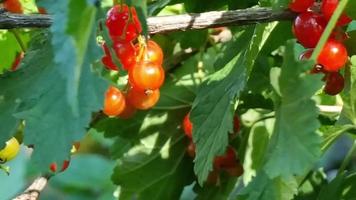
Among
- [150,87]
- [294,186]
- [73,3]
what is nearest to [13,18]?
[150,87]

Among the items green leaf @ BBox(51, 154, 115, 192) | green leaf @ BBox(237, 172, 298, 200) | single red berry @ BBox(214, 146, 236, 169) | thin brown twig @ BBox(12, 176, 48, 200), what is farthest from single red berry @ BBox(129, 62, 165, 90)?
green leaf @ BBox(51, 154, 115, 192)

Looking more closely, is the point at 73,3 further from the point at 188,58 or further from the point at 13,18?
the point at 188,58

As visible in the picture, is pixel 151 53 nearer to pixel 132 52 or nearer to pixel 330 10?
pixel 132 52

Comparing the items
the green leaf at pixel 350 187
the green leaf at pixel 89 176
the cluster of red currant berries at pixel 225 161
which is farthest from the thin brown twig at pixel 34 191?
the green leaf at pixel 89 176

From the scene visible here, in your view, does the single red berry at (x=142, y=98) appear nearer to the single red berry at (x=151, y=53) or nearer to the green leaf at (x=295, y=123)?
the single red berry at (x=151, y=53)

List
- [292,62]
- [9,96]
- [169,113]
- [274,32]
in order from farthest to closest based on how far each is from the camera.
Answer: [169,113]
[274,32]
[9,96]
[292,62]

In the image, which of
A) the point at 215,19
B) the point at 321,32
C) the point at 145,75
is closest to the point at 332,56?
the point at 321,32
